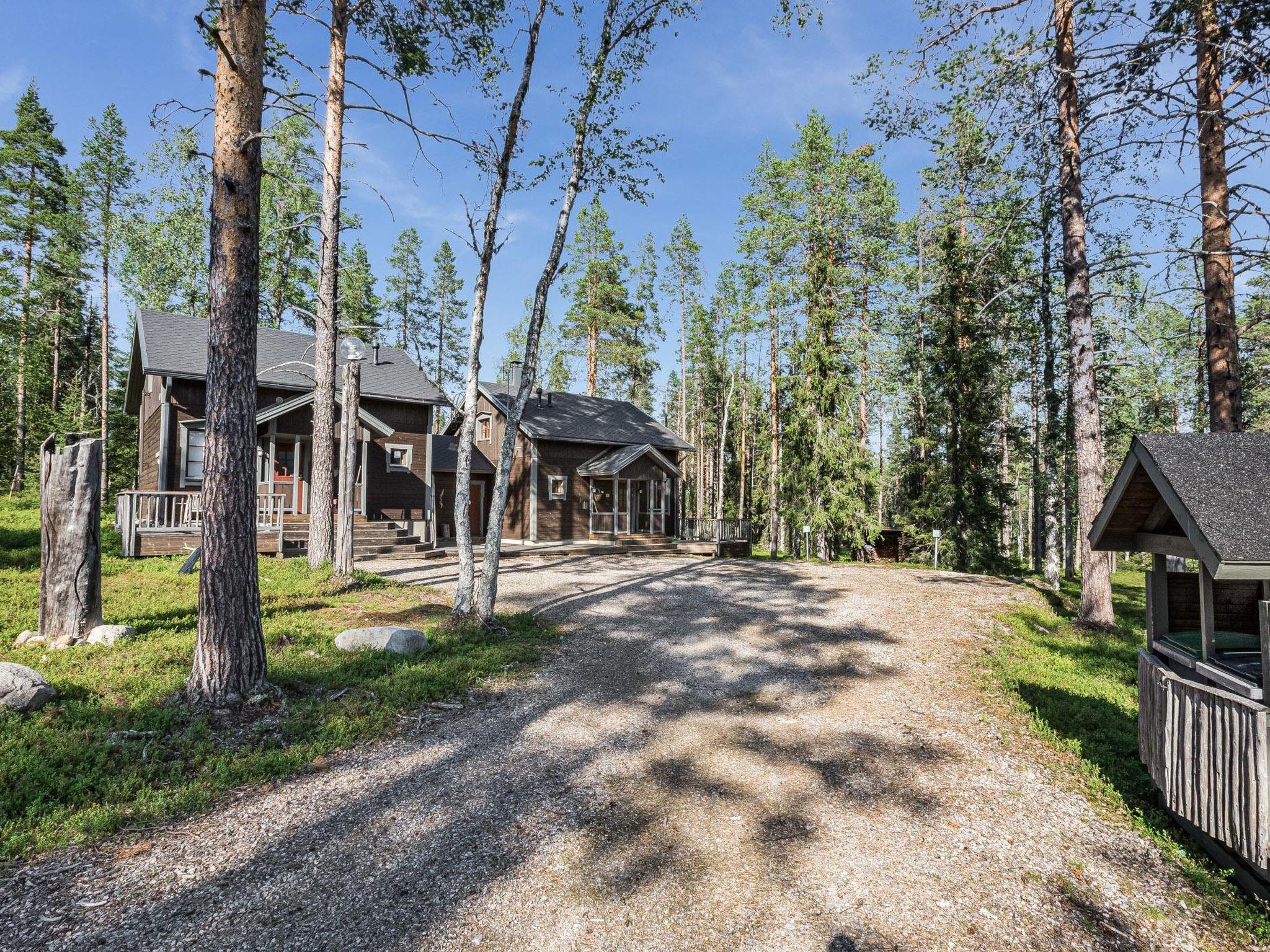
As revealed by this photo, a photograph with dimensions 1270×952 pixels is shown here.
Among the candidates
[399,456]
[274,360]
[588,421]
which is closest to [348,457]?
[399,456]

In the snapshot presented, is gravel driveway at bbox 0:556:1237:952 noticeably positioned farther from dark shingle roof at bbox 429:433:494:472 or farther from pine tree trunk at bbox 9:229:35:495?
pine tree trunk at bbox 9:229:35:495

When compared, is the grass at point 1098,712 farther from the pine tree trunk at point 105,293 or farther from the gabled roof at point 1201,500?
the pine tree trunk at point 105,293

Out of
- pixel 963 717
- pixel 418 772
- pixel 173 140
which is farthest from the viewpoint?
pixel 173 140

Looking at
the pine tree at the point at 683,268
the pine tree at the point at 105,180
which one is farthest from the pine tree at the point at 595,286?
the pine tree at the point at 105,180

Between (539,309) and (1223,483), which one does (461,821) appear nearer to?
(1223,483)

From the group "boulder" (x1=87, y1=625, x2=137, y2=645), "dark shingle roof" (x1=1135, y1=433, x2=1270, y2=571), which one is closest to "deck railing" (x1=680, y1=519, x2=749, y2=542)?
"boulder" (x1=87, y1=625, x2=137, y2=645)

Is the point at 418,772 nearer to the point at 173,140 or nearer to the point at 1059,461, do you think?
the point at 173,140

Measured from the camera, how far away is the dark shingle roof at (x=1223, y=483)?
10.2ft

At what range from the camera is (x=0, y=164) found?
78.6 feet

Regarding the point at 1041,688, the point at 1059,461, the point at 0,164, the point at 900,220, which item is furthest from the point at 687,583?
the point at 0,164

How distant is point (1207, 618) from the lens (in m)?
3.63

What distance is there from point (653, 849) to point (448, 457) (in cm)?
1954

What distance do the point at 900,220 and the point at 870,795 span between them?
25432 millimetres

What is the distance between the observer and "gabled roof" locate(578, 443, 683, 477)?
21.6m
